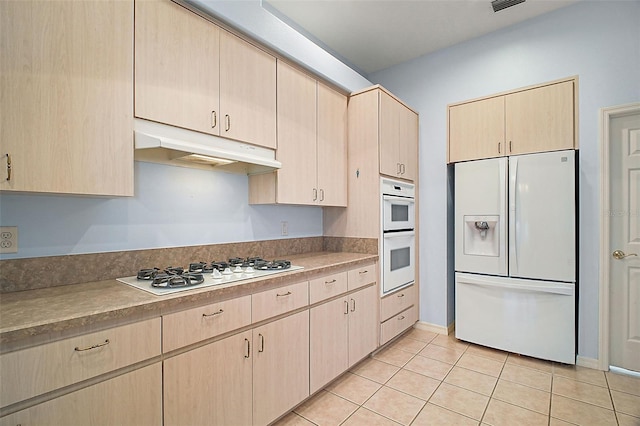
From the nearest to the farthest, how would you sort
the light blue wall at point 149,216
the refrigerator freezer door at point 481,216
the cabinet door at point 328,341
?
the light blue wall at point 149,216
the cabinet door at point 328,341
the refrigerator freezer door at point 481,216

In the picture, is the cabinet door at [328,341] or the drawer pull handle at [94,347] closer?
the drawer pull handle at [94,347]

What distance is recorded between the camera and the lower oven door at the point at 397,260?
282 centimetres

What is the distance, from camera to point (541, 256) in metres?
2.60

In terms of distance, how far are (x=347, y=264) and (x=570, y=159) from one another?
207 centimetres

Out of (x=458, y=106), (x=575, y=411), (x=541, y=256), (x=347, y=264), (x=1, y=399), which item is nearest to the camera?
(x=1, y=399)

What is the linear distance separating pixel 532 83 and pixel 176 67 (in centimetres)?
311

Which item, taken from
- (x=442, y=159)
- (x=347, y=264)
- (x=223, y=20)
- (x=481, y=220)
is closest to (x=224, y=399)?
(x=347, y=264)

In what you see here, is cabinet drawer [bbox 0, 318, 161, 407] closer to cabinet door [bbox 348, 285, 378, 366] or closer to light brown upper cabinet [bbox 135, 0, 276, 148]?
light brown upper cabinet [bbox 135, 0, 276, 148]

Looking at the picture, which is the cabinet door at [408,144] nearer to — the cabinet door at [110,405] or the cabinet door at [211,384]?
the cabinet door at [211,384]

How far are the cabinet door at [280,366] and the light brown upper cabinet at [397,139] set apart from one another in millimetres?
1648

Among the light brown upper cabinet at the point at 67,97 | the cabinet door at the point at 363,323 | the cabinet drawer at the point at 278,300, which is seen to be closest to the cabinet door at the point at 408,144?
the cabinet door at the point at 363,323

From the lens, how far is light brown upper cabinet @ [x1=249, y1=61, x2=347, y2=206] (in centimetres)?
230

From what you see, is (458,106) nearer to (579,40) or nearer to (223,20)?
(579,40)

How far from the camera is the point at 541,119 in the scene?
2.65 meters
